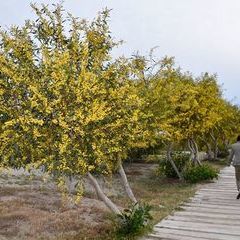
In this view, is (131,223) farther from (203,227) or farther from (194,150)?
(194,150)

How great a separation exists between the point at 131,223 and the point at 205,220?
2545mm

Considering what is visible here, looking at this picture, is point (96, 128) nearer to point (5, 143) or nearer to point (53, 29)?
point (5, 143)

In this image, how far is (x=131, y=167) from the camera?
25.8m

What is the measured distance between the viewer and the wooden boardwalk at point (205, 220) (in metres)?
9.68

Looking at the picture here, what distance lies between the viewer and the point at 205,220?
11219mm

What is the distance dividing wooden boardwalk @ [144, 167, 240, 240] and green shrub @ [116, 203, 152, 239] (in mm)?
318

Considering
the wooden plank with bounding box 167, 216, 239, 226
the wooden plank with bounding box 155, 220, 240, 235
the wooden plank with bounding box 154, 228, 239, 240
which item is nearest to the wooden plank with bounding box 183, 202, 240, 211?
the wooden plank with bounding box 167, 216, 239, 226

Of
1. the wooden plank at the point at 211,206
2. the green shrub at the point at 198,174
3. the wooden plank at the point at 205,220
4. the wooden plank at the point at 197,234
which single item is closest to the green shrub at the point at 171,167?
the green shrub at the point at 198,174

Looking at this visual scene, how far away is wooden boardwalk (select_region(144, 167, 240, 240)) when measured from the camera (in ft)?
31.8

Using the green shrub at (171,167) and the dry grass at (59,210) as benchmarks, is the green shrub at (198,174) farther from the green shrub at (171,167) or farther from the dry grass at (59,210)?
the green shrub at (171,167)

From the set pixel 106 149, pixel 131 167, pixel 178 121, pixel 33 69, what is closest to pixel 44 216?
pixel 106 149

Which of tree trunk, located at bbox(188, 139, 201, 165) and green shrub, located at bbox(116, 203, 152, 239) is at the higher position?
tree trunk, located at bbox(188, 139, 201, 165)

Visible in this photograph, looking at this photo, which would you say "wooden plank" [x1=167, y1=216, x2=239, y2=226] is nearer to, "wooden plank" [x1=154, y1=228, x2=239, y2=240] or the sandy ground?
"wooden plank" [x1=154, y1=228, x2=239, y2=240]

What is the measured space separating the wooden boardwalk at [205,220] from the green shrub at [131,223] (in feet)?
1.04
